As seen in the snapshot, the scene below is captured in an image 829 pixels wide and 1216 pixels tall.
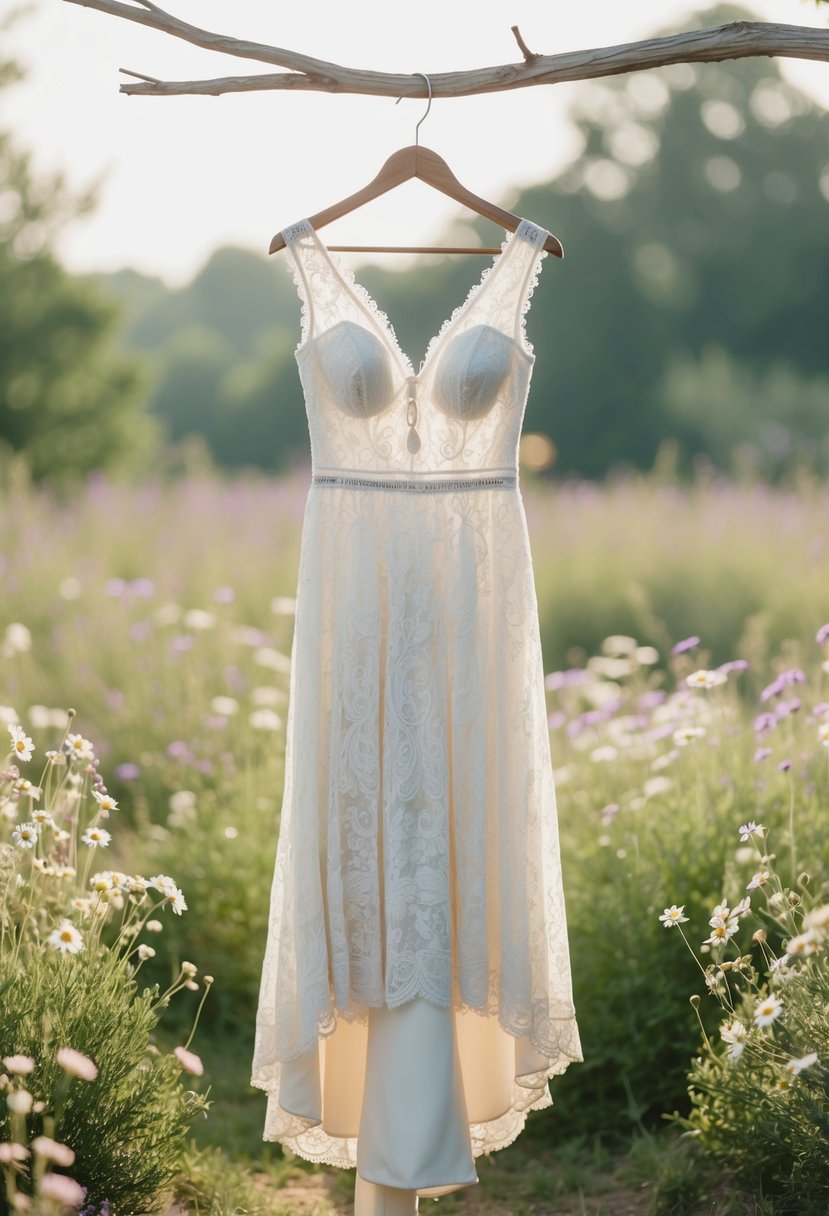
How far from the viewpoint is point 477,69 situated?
2375mm

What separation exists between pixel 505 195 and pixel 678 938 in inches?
791

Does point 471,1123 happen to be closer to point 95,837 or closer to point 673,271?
point 95,837

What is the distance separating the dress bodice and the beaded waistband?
12 mm

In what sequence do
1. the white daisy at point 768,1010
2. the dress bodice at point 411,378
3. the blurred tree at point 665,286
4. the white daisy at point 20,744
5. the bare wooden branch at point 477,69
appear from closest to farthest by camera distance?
the white daisy at point 768,1010 → the dress bodice at point 411,378 → the bare wooden branch at point 477,69 → the white daisy at point 20,744 → the blurred tree at point 665,286

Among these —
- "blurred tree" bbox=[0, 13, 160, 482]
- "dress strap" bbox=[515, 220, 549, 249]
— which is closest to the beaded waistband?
"dress strap" bbox=[515, 220, 549, 249]

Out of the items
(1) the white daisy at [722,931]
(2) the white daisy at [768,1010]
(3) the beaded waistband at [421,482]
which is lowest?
(2) the white daisy at [768,1010]

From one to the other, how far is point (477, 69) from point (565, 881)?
2.20m

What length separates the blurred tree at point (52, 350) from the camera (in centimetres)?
1246

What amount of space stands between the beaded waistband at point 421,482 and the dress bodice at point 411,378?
0.01 metres

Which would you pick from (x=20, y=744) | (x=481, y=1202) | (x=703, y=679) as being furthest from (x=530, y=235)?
(x=481, y=1202)

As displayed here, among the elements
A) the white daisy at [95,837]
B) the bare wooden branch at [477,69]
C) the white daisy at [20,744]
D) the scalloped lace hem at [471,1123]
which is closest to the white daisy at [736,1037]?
the scalloped lace hem at [471,1123]

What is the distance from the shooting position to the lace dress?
2207 mm

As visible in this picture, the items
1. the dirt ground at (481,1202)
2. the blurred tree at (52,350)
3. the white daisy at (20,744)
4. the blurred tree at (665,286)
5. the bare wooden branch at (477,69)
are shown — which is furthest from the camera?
the blurred tree at (665,286)
